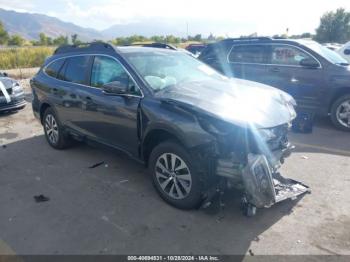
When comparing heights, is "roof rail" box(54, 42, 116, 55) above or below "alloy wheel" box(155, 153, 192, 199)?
above

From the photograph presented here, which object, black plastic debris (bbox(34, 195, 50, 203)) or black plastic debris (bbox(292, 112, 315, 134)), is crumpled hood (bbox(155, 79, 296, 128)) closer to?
black plastic debris (bbox(34, 195, 50, 203))

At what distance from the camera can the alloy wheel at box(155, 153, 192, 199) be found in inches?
147

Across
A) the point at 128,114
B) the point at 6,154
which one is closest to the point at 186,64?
the point at 128,114

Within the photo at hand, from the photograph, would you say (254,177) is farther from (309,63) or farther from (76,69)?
(309,63)

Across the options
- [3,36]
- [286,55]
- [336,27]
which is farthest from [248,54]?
[3,36]

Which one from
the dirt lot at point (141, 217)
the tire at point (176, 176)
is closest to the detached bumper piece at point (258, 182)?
the dirt lot at point (141, 217)

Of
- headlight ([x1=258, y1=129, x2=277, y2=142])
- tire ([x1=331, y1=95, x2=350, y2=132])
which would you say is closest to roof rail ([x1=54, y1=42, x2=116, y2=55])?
headlight ([x1=258, y1=129, x2=277, y2=142])

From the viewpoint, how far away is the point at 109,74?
461 centimetres

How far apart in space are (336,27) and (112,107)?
142 ft

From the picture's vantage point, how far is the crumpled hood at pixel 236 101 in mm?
3537

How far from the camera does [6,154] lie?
5992 mm

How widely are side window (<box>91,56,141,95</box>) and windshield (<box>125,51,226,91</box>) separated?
17 cm

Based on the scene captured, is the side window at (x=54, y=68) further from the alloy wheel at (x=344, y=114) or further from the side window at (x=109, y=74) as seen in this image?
the alloy wheel at (x=344, y=114)

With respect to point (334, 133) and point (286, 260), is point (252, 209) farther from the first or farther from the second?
point (334, 133)
